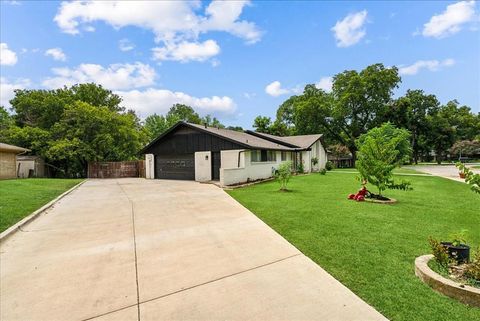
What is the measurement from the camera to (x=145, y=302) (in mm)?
3146

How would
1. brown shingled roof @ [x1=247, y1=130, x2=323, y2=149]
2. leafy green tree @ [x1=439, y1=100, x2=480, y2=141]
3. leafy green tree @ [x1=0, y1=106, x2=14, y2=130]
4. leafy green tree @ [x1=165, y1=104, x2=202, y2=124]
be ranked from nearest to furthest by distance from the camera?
brown shingled roof @ [x1=247, y1=130, x2=323, y2=149], leafy green tree @ [x1=0, y1=106, x2=14, y2=130], leafy green tree @ [x1=439, y1=100, x2=480, y2=141], leafy green tree @ [x1=165, y1=104, x2=202, y2=124]

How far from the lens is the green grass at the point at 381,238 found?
305 cm

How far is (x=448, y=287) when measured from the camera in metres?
3.16

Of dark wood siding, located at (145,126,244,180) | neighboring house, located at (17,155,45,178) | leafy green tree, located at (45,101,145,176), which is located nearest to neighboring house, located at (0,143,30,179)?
neighboring house, located at (17,155,45,178)

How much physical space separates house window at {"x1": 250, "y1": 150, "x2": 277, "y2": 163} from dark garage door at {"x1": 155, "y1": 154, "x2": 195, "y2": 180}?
4865 millimetres

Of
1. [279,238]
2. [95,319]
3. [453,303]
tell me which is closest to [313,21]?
[279,238]

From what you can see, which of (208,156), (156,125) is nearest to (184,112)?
(156,125)

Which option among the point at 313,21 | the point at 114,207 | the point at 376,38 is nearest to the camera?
the point at 114,207

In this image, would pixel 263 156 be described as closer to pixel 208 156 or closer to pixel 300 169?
pixel 208 156

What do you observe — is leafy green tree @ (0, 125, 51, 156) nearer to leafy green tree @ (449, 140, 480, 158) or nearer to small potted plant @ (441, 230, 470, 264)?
small potted plant @ (441, 230, 470, 264)

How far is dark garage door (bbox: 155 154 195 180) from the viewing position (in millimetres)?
20875

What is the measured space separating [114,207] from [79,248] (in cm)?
440

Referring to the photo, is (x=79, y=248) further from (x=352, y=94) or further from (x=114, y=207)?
(x=352, y=94)

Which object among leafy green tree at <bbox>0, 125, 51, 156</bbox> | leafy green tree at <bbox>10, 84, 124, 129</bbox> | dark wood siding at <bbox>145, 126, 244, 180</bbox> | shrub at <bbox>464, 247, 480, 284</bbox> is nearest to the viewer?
shrub at <bbox>464, 247, 480, 284</bbox>
